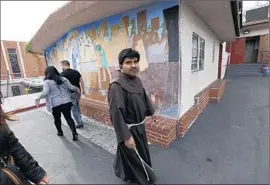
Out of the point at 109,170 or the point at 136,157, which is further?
the point at 109,170

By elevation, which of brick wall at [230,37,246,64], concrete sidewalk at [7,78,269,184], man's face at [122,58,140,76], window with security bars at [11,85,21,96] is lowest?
window with security bars at [11,85,21,96]

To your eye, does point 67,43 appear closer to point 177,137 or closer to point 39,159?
point 39,159

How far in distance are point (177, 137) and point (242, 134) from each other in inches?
48.9

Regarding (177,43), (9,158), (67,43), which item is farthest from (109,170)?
(67,43)

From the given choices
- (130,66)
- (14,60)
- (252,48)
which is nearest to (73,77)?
(130,66)

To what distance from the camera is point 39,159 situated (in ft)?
8.42

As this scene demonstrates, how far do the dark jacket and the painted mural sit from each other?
225cm

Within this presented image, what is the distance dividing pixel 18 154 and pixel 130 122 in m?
1.04

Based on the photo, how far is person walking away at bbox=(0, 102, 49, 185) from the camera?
3.44 feet

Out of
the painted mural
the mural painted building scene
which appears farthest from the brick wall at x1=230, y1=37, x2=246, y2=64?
the painted mural

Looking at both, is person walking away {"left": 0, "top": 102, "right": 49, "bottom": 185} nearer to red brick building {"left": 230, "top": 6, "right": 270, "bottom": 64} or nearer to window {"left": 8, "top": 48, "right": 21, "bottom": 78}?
red brick building {"left": 230, "top": 6, "right": 270, "bottom": 64}

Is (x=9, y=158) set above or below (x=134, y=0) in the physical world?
below

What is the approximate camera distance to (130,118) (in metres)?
1.68

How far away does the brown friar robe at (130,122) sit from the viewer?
5.02 ft
